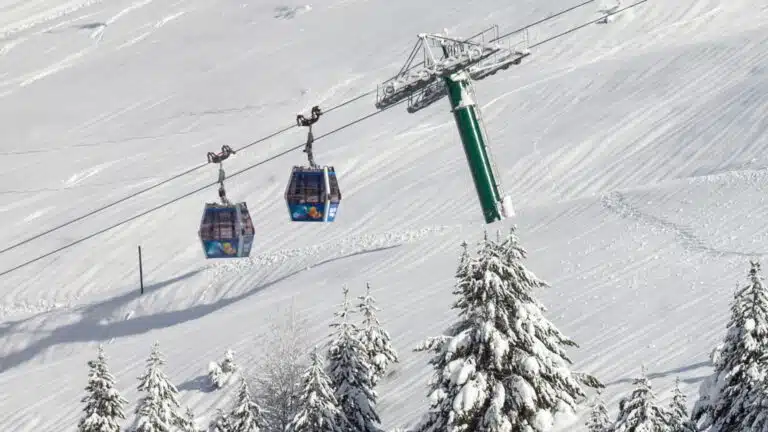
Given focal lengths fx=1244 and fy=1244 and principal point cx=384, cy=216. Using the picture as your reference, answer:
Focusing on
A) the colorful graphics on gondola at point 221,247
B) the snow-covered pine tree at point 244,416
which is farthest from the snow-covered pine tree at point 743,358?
the colorful graphics on gondola at point 221,247

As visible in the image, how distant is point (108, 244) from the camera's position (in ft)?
281

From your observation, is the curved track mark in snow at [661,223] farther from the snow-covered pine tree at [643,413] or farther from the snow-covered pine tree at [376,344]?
the snow-covered pine tree at [643,413]

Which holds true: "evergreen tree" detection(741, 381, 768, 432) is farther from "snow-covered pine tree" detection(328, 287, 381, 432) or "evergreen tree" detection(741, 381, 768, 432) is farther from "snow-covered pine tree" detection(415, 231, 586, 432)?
"snow-covered pine tree" detection(328, 287, 381, 432)

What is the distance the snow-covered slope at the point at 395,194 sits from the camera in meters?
51.3

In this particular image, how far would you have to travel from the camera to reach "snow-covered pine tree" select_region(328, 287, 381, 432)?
1326 inches

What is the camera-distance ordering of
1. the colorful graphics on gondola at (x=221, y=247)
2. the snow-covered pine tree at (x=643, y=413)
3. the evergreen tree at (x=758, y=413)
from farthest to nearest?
the colorful graphics on gondola at (x=221, y=247)
the snow-covered pine tree at (x=643, y=413)
the evergreen tree at (x=758, y=413)

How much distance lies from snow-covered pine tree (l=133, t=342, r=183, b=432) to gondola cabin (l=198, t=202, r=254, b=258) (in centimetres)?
487

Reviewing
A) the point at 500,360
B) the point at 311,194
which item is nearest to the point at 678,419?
the point at 500,360

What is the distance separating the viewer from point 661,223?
197 feet

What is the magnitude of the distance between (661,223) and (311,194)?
3232 centimetres

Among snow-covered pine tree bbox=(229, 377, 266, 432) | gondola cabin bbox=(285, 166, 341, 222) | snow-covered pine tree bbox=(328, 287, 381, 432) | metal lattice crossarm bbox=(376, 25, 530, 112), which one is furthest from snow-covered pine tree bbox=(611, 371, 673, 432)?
snow-covered pine tree bbox=(229, 377, 266, 432)

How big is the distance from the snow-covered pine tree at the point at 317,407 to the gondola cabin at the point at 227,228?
13.7 feet

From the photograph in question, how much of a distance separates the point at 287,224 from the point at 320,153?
962cm

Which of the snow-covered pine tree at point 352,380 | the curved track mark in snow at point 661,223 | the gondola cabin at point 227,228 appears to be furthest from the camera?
the curved track mark in snow at point 661,223
